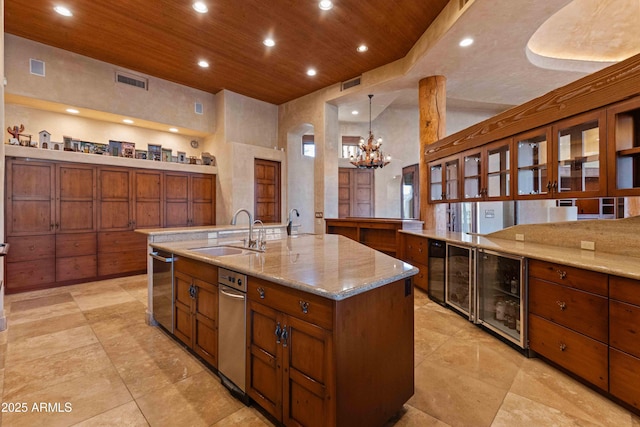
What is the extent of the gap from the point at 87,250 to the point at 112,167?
1.55 metres

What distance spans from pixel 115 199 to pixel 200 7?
12.1 feet

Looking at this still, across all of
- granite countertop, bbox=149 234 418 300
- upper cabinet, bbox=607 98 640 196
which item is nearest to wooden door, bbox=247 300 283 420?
granite countertop, bbox=149 234 418 300

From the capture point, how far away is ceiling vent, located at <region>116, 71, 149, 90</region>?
561 centimetres

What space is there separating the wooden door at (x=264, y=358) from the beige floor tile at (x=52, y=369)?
1.45 meters

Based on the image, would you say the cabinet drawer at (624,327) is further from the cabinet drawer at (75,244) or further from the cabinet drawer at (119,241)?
the cabinet drawer at (75,244)

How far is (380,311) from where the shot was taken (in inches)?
63.7

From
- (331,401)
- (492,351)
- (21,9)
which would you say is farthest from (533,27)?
(21,9)

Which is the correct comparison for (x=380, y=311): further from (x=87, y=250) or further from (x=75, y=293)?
(x=87, y=250)

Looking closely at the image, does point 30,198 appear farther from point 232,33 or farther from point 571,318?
point 571,318

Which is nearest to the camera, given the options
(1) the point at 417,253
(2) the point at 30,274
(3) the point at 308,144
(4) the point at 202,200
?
(1) the point at 417,253

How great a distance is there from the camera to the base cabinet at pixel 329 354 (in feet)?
4.56

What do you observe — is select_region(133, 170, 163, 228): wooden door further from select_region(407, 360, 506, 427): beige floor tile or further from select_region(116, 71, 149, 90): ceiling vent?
select_region(407, 360, 506, 427): beige floor tile

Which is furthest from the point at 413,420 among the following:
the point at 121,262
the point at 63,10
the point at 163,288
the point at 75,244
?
the point at 63,10

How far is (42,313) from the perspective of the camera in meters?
3.65
